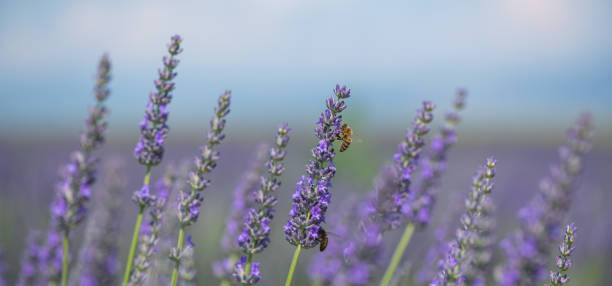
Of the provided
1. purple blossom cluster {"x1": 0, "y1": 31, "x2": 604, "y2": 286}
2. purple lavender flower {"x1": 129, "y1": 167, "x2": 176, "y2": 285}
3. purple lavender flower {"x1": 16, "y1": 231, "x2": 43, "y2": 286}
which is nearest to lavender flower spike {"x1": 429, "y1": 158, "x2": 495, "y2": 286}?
purple blossom cluster {"x1": 0, "y1": 31, "x2": 604, "y2": 286}

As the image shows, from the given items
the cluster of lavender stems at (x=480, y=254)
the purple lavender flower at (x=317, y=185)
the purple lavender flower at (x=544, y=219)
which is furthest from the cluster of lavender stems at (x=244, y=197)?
the purple lavender flower at (x=544, y=219)

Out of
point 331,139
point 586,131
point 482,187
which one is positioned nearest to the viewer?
point 331,139

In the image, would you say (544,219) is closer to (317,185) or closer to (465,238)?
(465,238)

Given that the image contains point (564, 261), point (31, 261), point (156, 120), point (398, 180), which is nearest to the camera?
point (564, 261)

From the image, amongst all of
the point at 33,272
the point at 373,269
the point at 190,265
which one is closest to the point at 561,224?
the point at 373,269

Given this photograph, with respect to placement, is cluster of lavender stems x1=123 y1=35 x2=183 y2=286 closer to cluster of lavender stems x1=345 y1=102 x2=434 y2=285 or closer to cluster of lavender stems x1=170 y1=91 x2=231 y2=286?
cluster of lavender stems x1=170 y1=91 x2=231 y2=286

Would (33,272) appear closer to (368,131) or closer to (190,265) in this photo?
(190,265)

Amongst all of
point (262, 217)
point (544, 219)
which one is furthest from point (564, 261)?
point (262, 217)
